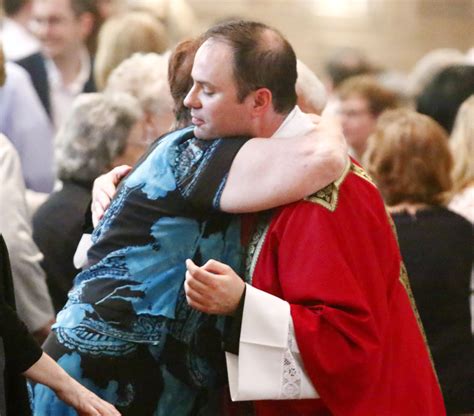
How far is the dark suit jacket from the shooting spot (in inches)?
283

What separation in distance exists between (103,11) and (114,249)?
492 cm

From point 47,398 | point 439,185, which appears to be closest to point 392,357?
point 47,398

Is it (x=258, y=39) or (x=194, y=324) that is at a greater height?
(x=258, y=39)

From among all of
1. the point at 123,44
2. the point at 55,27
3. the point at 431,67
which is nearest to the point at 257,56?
the point at 123,44

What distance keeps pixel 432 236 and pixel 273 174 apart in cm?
154


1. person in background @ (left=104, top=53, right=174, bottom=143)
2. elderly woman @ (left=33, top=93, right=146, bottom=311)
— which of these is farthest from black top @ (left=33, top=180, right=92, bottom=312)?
person in background @ (left=104, top=53, right=174, bottom=143)

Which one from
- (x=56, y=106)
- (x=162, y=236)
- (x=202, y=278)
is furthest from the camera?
(x=56, y=106)

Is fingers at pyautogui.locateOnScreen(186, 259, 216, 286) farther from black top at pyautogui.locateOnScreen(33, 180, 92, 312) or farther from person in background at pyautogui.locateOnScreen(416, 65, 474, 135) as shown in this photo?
person in background at pyautogui.locateOnScreen(416, 65, 474, 135)

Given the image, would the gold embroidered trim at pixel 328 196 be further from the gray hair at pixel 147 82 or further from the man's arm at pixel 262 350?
the gray hair at pixel 147 82

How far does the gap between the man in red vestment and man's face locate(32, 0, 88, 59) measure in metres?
4.22

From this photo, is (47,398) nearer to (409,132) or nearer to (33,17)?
(409,132)

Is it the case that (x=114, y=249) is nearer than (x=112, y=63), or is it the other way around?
(x=114, y=249)

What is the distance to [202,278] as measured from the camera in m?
3.44

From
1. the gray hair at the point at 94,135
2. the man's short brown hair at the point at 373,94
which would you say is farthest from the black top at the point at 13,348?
the man's short brown hair at the point at 373,94
